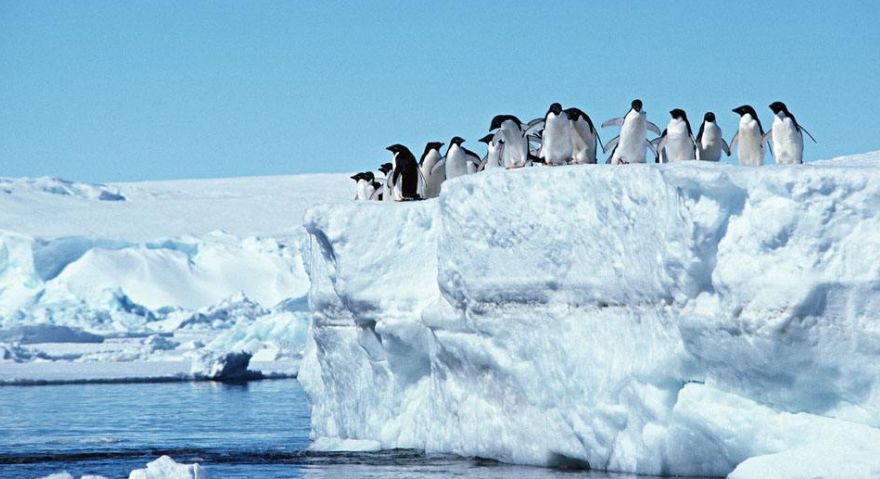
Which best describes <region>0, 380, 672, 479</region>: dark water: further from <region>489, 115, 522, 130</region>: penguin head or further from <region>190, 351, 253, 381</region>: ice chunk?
<region>489, 115, 522, 130</region>: penguin head

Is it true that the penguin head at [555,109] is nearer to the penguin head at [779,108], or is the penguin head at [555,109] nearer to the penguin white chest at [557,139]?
the penguin white chest at [557,139]

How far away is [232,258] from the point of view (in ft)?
157

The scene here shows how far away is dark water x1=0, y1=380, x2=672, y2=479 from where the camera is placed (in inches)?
479

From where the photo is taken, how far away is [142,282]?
44094mm

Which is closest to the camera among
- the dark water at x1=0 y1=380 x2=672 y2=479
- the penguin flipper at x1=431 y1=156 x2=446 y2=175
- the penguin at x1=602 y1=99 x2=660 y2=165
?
the dark water at x1=0 y1=380 x2=672 y2=479

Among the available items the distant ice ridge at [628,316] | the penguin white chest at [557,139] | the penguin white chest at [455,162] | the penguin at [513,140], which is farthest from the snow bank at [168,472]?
the penguin white chest at [455,162]

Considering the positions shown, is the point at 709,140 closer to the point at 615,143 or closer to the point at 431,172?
the point at 615,143

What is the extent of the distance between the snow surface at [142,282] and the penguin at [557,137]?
727 inches

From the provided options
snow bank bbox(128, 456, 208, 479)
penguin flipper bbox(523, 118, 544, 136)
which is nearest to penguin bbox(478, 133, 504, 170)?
penguin flipper bbox(523, 118, 544, 136)

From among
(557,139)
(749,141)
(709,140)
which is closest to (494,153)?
(557,139)

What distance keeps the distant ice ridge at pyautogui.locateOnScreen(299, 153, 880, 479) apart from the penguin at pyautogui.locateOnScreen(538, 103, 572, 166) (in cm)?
128

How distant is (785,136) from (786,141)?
2.1 inches

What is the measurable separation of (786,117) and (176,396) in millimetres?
17619

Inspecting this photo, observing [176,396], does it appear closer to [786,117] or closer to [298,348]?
[298,348]
